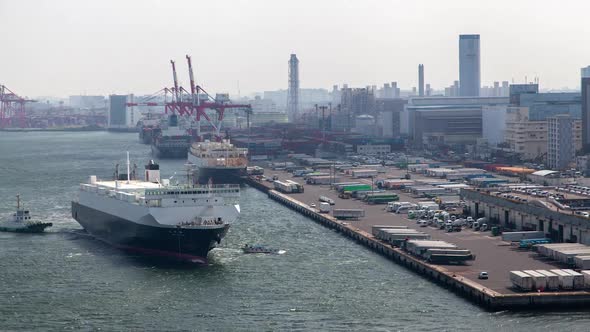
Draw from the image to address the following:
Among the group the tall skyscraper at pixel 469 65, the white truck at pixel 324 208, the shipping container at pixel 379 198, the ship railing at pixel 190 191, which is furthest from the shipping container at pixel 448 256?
the tall skyscraper at pixel 469 65

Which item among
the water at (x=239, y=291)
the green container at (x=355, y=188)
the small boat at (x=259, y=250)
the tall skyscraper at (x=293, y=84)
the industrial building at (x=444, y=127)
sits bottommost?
the water at (x=239, y=291)

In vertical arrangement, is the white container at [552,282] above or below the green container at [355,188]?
below

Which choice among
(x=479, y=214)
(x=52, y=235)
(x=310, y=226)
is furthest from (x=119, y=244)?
(x=479, y=214)

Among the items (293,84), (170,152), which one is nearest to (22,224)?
(170,152)

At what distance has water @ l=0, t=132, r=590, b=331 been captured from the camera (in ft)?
50.6

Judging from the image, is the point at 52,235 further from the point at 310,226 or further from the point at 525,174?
the point at 525,174

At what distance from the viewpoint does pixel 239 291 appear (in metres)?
17.6

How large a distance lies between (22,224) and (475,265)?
1136 cm

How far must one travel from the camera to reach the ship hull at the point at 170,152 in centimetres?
5559

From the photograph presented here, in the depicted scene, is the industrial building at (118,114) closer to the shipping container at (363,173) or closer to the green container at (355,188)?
the shipping container at (363,173)

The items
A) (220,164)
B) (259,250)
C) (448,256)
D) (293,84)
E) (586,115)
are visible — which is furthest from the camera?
(293,84)

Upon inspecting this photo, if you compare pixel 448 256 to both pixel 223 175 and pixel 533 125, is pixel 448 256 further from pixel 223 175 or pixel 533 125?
pixel 533 125

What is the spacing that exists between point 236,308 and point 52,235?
9.13m

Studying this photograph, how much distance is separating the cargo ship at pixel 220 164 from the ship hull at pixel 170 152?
13897mm
